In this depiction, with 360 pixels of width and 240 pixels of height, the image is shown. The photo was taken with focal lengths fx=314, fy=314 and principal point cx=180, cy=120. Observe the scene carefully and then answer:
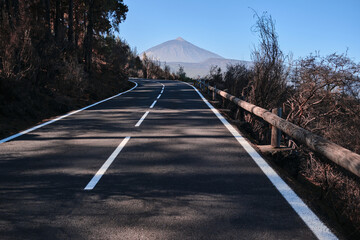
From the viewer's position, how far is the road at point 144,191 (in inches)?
124

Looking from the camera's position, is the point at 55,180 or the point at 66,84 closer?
the point at 55,180

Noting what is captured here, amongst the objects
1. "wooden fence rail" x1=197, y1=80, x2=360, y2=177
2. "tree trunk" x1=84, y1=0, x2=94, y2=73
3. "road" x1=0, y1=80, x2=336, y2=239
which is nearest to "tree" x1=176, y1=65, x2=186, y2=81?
"tree trunk" x1=84, y1=0, x2=94, y2=73

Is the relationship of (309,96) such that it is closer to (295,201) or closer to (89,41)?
(295,201)

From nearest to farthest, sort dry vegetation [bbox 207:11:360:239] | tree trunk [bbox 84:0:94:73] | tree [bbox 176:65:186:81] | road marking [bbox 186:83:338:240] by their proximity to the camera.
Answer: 1. road marking [bbox 186:83:338:240]
2. dry vegetation [bbox 207:11:360:239]
3. tree trunk [bbox 84:0:94:73]
4. tree [bbox 176:65:186:81]

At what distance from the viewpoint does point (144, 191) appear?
415 centimetres

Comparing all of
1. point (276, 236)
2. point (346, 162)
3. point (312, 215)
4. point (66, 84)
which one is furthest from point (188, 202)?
point (66, 84)

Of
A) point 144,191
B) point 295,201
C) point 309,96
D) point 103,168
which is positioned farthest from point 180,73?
point 295,201

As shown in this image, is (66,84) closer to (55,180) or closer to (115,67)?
(55,180)

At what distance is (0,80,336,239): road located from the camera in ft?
10.4

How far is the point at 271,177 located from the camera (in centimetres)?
475

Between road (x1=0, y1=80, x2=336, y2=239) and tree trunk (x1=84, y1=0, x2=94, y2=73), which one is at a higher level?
tree trunk (x1=84, y1=0, x2=94, y2=73)

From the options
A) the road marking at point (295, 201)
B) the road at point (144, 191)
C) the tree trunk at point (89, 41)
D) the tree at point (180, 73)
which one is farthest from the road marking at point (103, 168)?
the tree at point (180, 73)

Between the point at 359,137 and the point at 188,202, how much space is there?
981 cm

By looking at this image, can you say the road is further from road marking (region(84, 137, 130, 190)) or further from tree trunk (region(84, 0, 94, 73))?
tree trunk (region(84, 0, 94, 73))
